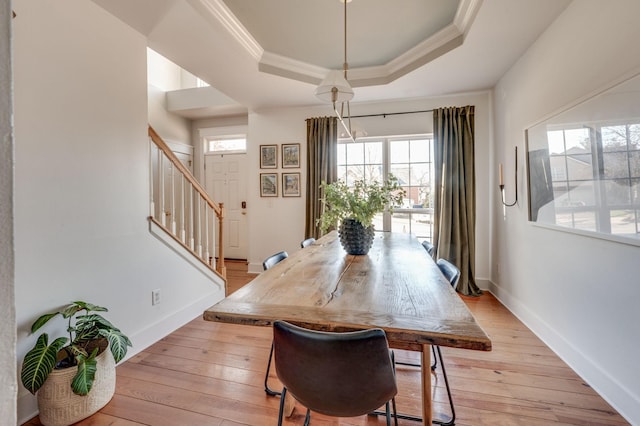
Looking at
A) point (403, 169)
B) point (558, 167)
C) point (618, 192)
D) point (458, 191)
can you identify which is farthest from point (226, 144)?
point (618, 192)

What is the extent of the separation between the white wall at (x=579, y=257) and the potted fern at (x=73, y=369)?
8.80 feet

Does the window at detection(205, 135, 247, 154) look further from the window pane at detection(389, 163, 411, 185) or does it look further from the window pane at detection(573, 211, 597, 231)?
the window pane at detection(573, 211, 597, 231)

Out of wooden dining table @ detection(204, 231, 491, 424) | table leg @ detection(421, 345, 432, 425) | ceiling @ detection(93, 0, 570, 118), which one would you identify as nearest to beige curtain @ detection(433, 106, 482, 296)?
ceiling @ detection(93, 0, 570, 118)

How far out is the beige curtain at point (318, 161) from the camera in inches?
153

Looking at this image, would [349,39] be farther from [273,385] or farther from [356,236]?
[273,385]

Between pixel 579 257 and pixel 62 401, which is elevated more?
pixel 579 257

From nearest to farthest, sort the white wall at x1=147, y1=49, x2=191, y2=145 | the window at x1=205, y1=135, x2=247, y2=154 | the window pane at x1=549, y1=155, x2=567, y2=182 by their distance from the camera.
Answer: the window pane at x1=549, y1=155, x2=567, y2=182, the white wall at x1=147, y1=49, x2=191, y2=145, the window at x1=205, y1=135, x2=247, y2=154

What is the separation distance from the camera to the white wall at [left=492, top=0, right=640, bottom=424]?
1.53 metres

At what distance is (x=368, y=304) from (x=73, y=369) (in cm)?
Result: 158

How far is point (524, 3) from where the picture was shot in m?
1.94

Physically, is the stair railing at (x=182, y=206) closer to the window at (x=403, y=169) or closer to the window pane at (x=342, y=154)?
the window pane at (x=342, y=154)

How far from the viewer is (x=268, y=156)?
4.22 metres

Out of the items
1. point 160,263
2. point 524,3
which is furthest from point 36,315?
point 524,3

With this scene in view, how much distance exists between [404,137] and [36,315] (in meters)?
3.75
